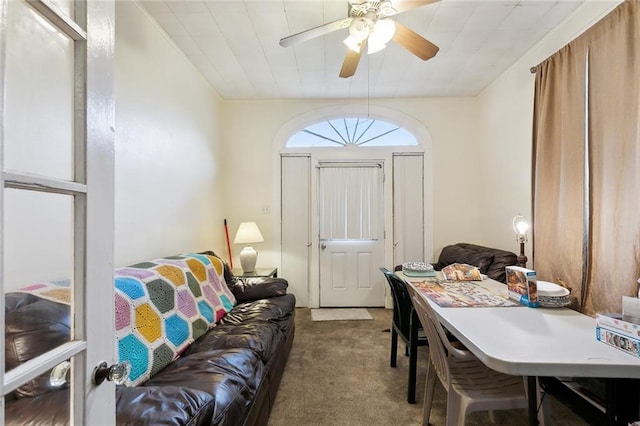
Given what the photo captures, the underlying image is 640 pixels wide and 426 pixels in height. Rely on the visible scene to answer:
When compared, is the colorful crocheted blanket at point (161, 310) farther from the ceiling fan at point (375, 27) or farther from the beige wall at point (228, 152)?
the ceiling fan at point (375, 27)

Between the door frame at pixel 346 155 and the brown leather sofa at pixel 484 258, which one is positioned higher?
the door frame at pixel 346 155

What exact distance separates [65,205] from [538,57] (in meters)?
3.54

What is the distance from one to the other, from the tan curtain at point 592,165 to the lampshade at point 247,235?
2810 mm

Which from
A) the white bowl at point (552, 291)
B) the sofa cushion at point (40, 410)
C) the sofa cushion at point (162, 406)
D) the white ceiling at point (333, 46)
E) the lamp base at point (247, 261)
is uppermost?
the white ceiling at point (333, 46)

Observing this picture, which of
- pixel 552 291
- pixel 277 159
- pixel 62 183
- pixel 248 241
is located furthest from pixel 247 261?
pixel 62 183

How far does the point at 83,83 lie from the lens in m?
0.64

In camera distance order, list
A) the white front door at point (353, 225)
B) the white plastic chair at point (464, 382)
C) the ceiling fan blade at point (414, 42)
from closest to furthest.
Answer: the white plastic chair at point (464, 382) → the ceiling fan blade at point (414, 42) → the white front door at point (353, 225)

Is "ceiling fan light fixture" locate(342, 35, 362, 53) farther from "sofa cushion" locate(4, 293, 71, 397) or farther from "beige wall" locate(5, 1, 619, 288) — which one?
"sofa cushion" locate(4, 293, 71, 397)

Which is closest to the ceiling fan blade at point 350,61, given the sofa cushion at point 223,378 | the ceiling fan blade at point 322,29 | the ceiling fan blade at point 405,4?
the ceiling fan blade at point 322,29

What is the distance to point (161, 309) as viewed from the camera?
5.61 feet

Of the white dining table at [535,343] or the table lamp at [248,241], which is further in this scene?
the table lamp at [248,241]

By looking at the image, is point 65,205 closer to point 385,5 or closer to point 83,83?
point 83,83

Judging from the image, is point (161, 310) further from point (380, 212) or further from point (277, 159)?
point (380, 212)

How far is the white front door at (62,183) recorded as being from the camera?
0.51 meters
